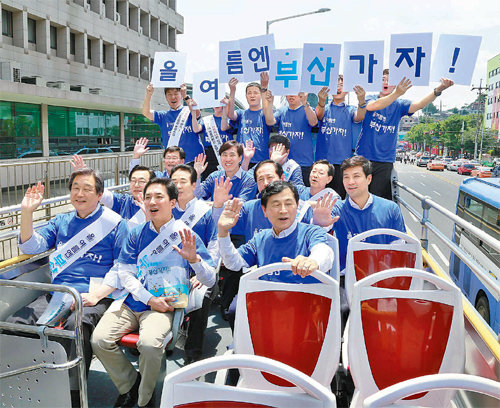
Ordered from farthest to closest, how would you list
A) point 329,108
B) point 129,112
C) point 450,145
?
point 450,145
point 129,112
point 329,108

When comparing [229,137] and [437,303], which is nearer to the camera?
[437,303]

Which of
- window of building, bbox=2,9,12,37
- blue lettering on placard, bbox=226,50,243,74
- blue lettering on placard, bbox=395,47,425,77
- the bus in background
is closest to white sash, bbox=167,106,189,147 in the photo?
blue lettering on placard, bbox=226,50,243,74

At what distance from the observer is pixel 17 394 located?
2.73m

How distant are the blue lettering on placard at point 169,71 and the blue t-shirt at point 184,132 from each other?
499 mm

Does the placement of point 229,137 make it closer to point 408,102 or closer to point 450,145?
point 408,102

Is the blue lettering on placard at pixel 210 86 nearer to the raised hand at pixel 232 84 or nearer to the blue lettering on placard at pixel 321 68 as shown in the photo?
the raised hand at pixel 232 84

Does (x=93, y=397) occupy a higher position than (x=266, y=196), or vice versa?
(x=266, y=196)

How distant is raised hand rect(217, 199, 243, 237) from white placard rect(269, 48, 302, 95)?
3404 mm

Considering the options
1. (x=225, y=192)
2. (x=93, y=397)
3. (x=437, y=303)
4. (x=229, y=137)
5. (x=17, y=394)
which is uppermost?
(x=229, y=137)

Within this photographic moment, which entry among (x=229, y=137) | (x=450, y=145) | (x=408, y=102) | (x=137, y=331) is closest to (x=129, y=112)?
(x=229, y=137)

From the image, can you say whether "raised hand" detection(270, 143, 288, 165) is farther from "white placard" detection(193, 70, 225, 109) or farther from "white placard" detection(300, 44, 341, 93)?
"white placard" detection(193, 70, 225, 109)

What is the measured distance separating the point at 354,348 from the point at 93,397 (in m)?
2.12

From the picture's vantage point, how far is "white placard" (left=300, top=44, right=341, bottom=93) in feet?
18.9

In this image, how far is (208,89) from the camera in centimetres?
674
